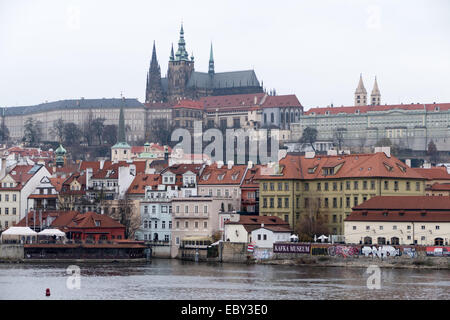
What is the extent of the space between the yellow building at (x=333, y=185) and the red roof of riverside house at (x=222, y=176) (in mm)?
2558

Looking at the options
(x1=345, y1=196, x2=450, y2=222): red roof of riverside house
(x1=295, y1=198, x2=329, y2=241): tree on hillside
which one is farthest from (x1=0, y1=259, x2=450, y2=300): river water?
(x1=295, y1=198, x2=329, y2=241): tree on hillside

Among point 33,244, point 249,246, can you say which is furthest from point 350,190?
point 33,244

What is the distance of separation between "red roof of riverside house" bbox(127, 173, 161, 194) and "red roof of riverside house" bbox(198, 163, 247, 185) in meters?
3.62

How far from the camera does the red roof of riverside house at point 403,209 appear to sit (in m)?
79.8

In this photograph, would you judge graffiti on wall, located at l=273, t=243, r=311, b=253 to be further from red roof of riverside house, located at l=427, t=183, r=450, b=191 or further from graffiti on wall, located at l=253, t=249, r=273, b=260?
red roof of riverside house, located at l=427, t=183, r=450, b=191

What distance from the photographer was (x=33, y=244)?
82688 millimetres

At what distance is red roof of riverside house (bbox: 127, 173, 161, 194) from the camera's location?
9650cm

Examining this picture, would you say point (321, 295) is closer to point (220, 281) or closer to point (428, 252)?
point (220, 281)

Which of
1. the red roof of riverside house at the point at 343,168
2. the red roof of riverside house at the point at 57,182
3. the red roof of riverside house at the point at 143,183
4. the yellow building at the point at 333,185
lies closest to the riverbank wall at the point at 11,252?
the red roof of riverside house at the point at 143,183

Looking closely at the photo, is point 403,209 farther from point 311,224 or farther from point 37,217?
point 37,217

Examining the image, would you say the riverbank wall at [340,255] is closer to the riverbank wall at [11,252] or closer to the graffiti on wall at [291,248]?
the graffiti on wall at [291,248]

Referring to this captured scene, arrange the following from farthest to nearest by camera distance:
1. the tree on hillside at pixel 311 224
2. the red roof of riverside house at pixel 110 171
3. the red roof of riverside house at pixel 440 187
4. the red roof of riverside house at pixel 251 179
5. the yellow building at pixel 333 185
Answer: the red roof of riverside house at pixel 110 171
the red roof of riverside house at pixel 440 187
the red roof of riverside house at pixel 251 179
the yellow building at pixel 333 185
the tree on hillside at pixel 311 224
